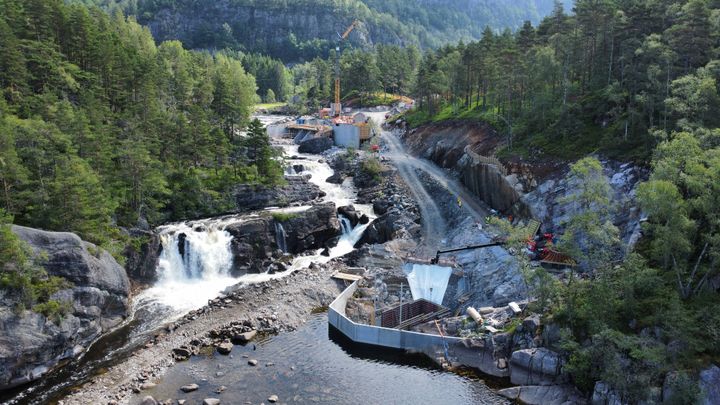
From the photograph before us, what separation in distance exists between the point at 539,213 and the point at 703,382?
26739 millimetres

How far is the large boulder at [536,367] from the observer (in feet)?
112

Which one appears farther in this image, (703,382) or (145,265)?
(145,265)

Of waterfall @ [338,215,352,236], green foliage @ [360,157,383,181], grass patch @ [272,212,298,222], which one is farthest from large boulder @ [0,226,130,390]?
green foliage @ [360,157,383,181]

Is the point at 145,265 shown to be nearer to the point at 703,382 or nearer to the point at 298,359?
the point at 298,359

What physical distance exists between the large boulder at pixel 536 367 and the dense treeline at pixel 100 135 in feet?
112

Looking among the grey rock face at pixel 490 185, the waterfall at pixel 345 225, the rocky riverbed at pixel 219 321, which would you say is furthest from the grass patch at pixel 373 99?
the rocky riverbed at pixel 219 321

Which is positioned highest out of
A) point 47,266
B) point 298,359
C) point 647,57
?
point 647,57

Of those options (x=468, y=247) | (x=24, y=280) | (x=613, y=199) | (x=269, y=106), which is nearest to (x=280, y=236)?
(x=468, y=247)

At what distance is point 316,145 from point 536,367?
6994cm

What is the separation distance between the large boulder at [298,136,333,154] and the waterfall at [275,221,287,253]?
40314 millimetres

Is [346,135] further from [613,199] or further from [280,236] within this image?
[613,199]

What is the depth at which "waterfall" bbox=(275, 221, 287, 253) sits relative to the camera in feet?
194

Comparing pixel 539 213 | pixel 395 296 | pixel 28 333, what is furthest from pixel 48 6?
pixel 539 213

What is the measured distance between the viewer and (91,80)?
6462 cm
